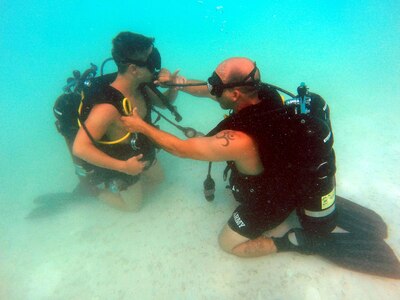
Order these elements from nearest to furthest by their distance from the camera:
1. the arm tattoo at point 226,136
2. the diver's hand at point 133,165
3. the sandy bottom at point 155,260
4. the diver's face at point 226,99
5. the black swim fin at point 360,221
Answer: the arm tattoo at point 226,136
the diver's face at point 226,99
the sandy bottom at point 155,260
the diver's hand at point 133,165
the black swim fin at point 360,221

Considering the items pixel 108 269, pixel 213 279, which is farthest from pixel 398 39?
pixel 108 269

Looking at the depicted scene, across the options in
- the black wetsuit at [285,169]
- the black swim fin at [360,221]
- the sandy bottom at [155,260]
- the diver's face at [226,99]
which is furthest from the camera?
the black swim fin at [360,221]

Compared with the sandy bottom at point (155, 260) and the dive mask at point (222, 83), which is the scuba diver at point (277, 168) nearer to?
the dive mask at point (222, 83)

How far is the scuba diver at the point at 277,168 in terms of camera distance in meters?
2.86

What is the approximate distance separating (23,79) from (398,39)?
911 inches

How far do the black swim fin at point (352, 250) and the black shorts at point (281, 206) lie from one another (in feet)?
0.82

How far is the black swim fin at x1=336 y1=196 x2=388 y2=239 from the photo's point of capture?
4.11 meters

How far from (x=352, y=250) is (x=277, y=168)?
6.02ft

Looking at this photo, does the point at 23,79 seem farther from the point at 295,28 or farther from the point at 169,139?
the point at 169,139

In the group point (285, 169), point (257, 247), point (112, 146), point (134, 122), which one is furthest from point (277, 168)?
point (112, 146)

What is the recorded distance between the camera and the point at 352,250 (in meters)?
3.88

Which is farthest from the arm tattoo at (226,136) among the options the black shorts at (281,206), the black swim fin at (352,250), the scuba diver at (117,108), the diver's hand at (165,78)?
the black swim fin at (352,250)

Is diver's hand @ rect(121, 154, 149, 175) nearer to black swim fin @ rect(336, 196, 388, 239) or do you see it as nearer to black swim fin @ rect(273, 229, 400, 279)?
black swim fin @ rect(273, 229, 400, 279)

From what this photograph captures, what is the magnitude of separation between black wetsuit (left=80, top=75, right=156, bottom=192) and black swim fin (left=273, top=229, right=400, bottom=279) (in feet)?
8.16
